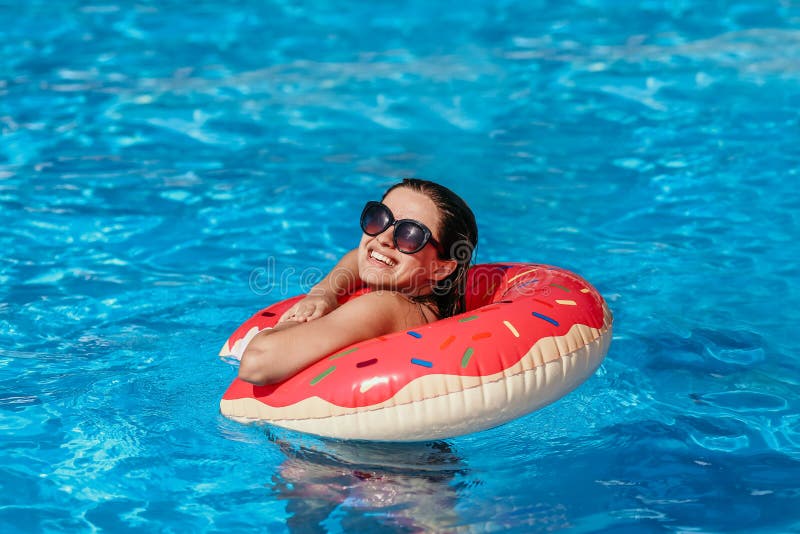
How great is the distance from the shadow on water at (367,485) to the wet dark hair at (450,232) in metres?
0.67

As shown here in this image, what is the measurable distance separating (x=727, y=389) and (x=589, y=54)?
644 cm

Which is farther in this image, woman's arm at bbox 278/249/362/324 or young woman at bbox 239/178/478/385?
woman's arm at bbox 278/249/362/324

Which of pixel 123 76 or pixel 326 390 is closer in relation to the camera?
pixel 326 390

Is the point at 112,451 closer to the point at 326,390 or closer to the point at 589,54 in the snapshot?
the point at 326,390

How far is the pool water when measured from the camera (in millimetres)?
3900

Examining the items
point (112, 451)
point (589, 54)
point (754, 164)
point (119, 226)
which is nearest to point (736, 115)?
point (754, 164)

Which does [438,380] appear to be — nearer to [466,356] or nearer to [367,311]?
[466,356]

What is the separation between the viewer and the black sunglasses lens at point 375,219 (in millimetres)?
4086

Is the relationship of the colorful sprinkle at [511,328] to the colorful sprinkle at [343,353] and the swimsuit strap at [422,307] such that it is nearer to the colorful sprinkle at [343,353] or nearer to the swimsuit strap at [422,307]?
the swimsuit strap at [422,307]

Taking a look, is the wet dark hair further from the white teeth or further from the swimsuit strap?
the white teeth

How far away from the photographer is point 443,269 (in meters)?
4.22

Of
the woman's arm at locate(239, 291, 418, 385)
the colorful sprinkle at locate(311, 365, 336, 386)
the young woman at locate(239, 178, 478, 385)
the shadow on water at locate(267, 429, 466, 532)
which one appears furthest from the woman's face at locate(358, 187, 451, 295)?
the shadow on water at locate(267, 429, 466, 532)

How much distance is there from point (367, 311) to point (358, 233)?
2.95 meters

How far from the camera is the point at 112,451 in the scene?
13.5 feet
